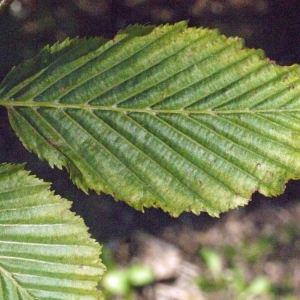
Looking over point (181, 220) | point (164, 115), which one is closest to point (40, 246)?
point (164, 115)

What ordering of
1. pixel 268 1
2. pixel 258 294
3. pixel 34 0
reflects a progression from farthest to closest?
pixel 258 294 < pixel 268 1 < pixel 34 0

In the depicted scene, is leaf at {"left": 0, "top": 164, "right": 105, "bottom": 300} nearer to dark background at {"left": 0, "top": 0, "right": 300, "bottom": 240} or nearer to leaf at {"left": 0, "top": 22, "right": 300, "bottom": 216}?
leaf at {"left": 0, "top": 22, "right": 300, "bottom": 216}

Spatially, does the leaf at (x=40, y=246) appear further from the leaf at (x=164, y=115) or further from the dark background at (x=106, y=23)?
the dark background at (x=106, y=23)

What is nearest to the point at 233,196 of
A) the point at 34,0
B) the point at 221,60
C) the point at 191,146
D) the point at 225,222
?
Answer: the point at 191,146

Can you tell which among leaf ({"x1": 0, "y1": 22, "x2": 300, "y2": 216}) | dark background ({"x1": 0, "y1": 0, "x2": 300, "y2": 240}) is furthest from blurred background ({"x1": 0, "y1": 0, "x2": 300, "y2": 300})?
leaf ({"x1": 0, "y1": 22, "x2": 300, "y2": 216})

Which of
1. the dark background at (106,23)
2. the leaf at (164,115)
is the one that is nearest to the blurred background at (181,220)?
the dark background at (106,23)

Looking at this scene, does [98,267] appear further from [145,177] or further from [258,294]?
[258,294]

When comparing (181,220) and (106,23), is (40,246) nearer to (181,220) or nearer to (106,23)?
(106,23)
